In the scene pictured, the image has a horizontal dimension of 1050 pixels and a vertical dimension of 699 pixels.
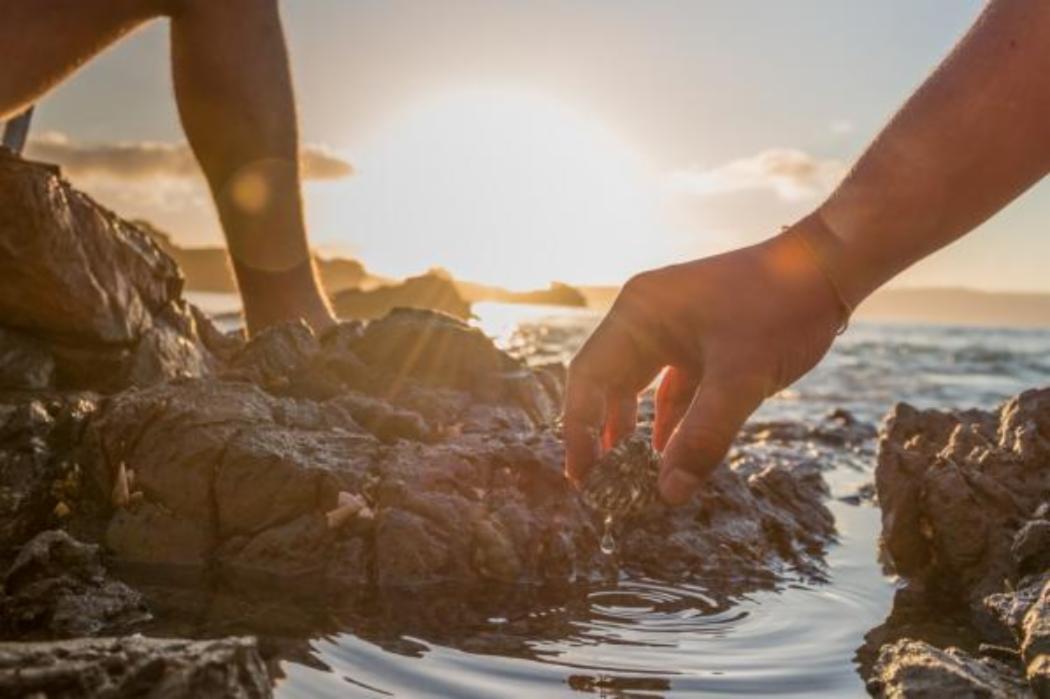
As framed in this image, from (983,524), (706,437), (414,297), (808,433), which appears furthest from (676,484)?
(414,297)

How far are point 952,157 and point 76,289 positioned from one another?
3.57 metres

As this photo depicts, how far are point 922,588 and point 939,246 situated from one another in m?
2.01

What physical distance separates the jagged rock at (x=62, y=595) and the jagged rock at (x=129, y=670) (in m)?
0.79

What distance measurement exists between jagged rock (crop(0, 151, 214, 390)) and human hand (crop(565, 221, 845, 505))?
2860 millimetres

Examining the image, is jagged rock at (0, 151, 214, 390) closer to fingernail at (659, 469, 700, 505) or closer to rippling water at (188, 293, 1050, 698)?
rippling water at (188, 293, 1050, 698)

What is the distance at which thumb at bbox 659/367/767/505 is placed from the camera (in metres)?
2.05

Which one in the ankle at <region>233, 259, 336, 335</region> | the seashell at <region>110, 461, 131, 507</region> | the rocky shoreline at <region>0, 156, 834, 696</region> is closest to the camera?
the rocky shoreline at <region>0, 156, 834, 696</region>

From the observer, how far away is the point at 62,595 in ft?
8.54

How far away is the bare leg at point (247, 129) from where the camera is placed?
15.6 ft

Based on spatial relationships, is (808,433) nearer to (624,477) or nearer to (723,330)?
(624,477)

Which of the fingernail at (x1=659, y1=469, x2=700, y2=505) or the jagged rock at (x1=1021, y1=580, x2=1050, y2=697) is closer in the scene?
the fingernail at (x1=659, y1=469, x2=700, y2=505)

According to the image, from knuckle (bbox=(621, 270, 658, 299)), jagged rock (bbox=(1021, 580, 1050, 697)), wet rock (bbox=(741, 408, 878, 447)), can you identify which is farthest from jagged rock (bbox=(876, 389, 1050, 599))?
wet rock (bbox=(741, 408, 878, 447))

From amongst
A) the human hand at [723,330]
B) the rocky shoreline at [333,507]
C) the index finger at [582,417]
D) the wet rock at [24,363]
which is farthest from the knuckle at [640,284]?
the wet rock at [24,363]

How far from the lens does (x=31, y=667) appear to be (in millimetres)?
1690
